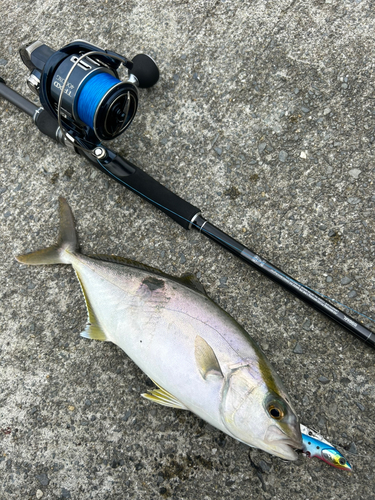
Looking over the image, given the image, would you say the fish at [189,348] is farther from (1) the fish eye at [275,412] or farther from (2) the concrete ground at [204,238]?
(2) the concrete ground at [204,238]

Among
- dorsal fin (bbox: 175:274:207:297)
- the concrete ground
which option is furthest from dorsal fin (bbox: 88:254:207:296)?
the concrete ground

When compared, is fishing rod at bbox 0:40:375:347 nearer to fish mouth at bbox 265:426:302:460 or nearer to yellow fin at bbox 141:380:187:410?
fish mouth at bbox 265:426:302:460

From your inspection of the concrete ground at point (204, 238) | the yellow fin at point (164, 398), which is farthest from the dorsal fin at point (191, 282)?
the yellow fin at point (164, 398)

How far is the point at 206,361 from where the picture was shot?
1703mm

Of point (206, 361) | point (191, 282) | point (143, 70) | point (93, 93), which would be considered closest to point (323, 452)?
point (206, 361)

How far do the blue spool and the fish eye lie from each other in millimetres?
1665

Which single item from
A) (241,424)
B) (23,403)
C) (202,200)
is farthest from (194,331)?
(23,403)

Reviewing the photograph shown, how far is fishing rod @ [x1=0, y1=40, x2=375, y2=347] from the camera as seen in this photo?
1849 millimetres

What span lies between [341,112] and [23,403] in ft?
8.84

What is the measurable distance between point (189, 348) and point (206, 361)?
0.35ft

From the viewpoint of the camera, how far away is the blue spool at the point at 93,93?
1819mm

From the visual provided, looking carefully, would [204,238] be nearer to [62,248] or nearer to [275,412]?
[62,248]

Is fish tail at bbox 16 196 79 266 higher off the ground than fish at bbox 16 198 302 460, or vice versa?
fish at bbox 16 198 302 460

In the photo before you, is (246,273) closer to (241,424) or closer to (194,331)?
(194,331)
